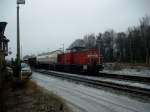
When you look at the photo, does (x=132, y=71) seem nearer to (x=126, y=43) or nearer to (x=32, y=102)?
(x=32, y=102)

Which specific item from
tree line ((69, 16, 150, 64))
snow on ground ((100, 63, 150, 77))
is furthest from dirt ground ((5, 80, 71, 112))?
tree line ((69, 16, 150, 64))

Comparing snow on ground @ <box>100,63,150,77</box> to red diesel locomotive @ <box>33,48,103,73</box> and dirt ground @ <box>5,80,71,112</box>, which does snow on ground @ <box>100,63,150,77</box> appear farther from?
dirt ground @ <box>5,80,71,112</box>

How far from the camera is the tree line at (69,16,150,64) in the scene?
8629cm

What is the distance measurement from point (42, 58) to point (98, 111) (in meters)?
51.8

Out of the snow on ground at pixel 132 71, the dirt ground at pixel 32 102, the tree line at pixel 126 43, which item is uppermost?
the tree line at pixel 126 43

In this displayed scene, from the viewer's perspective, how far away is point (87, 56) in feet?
112

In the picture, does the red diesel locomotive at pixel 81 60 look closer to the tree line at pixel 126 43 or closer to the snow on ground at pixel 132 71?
the snow on ground at pixel 132 71

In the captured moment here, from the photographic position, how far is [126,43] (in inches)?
4284

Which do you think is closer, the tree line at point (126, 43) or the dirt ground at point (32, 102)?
the dirt ground at point (32, 102)

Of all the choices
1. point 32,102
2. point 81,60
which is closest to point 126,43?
point 81,60

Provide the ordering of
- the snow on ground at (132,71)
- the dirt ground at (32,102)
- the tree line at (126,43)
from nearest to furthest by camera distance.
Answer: the dirt ground at (32,102), the snow on ground at (132,71), the tree line at (126,43)

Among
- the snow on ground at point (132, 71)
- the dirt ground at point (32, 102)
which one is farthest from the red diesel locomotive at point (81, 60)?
the dirt ground at point (32, 102)

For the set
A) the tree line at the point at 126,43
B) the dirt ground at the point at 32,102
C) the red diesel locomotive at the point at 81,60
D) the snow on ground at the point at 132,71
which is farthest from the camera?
the tree line at the point at 126,43

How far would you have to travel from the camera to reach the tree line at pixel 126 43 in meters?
86.3
